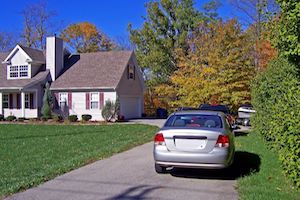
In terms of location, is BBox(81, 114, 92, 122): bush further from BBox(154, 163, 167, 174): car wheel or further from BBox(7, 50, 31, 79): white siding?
BBox(154, 163, 167, 174): car wheel

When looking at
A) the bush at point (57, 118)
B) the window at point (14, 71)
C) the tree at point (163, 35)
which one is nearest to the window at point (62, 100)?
the bush at point (57, 118)

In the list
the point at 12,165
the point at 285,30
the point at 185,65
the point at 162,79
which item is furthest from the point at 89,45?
the point at 285,30

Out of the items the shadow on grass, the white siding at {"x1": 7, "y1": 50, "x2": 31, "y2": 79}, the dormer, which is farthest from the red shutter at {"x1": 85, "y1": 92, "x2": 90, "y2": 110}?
the shadow on grass

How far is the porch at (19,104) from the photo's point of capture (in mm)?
32969

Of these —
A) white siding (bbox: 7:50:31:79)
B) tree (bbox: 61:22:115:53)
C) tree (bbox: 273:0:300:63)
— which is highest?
tree (bbox: 61:22:115:53)

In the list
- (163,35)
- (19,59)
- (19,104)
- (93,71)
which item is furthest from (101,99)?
(163,35)

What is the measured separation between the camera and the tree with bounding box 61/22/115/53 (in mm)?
54000

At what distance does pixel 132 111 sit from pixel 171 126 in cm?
2584

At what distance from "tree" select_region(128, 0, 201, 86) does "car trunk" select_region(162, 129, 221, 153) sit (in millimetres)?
35186

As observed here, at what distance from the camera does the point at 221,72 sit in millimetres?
28328

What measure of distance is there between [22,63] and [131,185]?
29.2 metres

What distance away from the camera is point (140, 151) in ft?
42.1

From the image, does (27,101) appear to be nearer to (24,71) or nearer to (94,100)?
(24,71)

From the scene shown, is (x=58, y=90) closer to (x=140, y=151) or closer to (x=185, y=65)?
(x=185, y=65)
